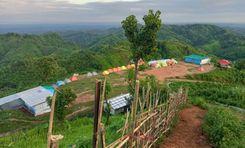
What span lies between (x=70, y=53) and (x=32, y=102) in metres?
68.8

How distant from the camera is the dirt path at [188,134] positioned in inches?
400

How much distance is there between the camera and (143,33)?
67.8 ft

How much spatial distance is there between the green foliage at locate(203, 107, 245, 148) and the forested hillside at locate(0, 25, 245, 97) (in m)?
11.7

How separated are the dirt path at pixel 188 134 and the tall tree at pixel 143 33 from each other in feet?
26.1

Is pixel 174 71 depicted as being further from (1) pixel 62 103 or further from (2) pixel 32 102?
(1) pixel 62 103

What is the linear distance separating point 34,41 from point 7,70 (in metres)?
56.1

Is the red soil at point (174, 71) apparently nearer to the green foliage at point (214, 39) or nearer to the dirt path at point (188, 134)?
the dirt path at point (188, 134)

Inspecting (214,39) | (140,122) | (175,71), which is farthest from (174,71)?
(214,39)

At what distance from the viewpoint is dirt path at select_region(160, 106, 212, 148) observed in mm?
10156

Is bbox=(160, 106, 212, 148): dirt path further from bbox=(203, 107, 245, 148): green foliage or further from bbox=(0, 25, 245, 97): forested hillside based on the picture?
bbox=(0, 25, 245, 97): forested hillside

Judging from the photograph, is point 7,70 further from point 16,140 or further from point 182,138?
point 182,138

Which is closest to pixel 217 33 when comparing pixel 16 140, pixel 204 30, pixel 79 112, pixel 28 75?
pixel 204 30

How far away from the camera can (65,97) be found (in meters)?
19.1

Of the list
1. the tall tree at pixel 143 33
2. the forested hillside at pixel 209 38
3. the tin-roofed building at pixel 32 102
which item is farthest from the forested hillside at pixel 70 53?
the tin-roofed building at pixel 32 102
